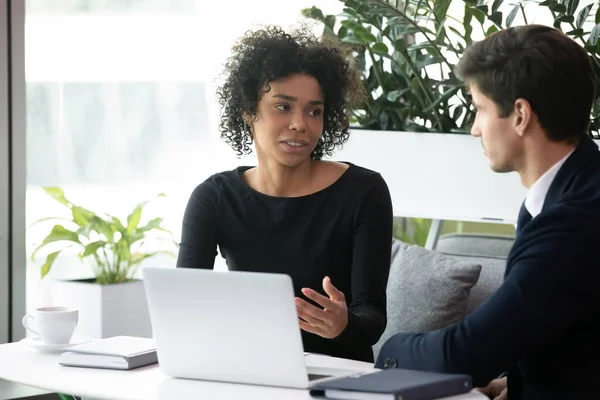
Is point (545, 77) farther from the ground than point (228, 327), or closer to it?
farther from the ground

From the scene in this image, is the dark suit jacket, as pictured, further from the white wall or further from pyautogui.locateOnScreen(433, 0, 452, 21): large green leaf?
pyautogui.locateOnScreen(433, 0, 452, 21): large green leaf

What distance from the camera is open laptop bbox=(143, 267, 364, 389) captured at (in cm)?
165

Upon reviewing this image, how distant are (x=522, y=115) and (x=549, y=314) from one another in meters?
0.36

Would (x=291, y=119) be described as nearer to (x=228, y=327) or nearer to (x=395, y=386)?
(x=228, y=327)

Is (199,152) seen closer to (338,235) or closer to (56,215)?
(56,215)

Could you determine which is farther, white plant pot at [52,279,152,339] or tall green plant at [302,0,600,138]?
white plant pot at [52,279,152,339]

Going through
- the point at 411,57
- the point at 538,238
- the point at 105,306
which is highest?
the point at 411,57

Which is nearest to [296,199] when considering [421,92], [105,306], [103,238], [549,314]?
[549,314]

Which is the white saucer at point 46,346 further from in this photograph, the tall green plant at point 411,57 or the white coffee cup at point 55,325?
the tall green plant at point 411,57

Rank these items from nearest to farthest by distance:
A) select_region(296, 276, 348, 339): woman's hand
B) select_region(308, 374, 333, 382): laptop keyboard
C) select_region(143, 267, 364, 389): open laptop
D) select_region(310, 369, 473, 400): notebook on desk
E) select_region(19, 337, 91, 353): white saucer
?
select_region(310, 369, 473, 400): notebook on desk < select_region(143, 267, 364, 389): open laptop < select_region(308, 374, 333, 382): laptop keyboard < select_region(296, 276, 348, 339): woman's hand < select_region(19, 337, 91, 353): white saucer

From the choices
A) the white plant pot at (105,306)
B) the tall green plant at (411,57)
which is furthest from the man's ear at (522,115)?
the white plant pot at (105,306)

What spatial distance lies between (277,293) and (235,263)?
91cm

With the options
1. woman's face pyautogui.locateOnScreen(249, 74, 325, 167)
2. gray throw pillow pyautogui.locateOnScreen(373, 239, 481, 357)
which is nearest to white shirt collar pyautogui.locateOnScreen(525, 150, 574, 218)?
woman's face pyautogui.locateOnScreen(249, 74, 325, 167)

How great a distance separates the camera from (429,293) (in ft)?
9.25
